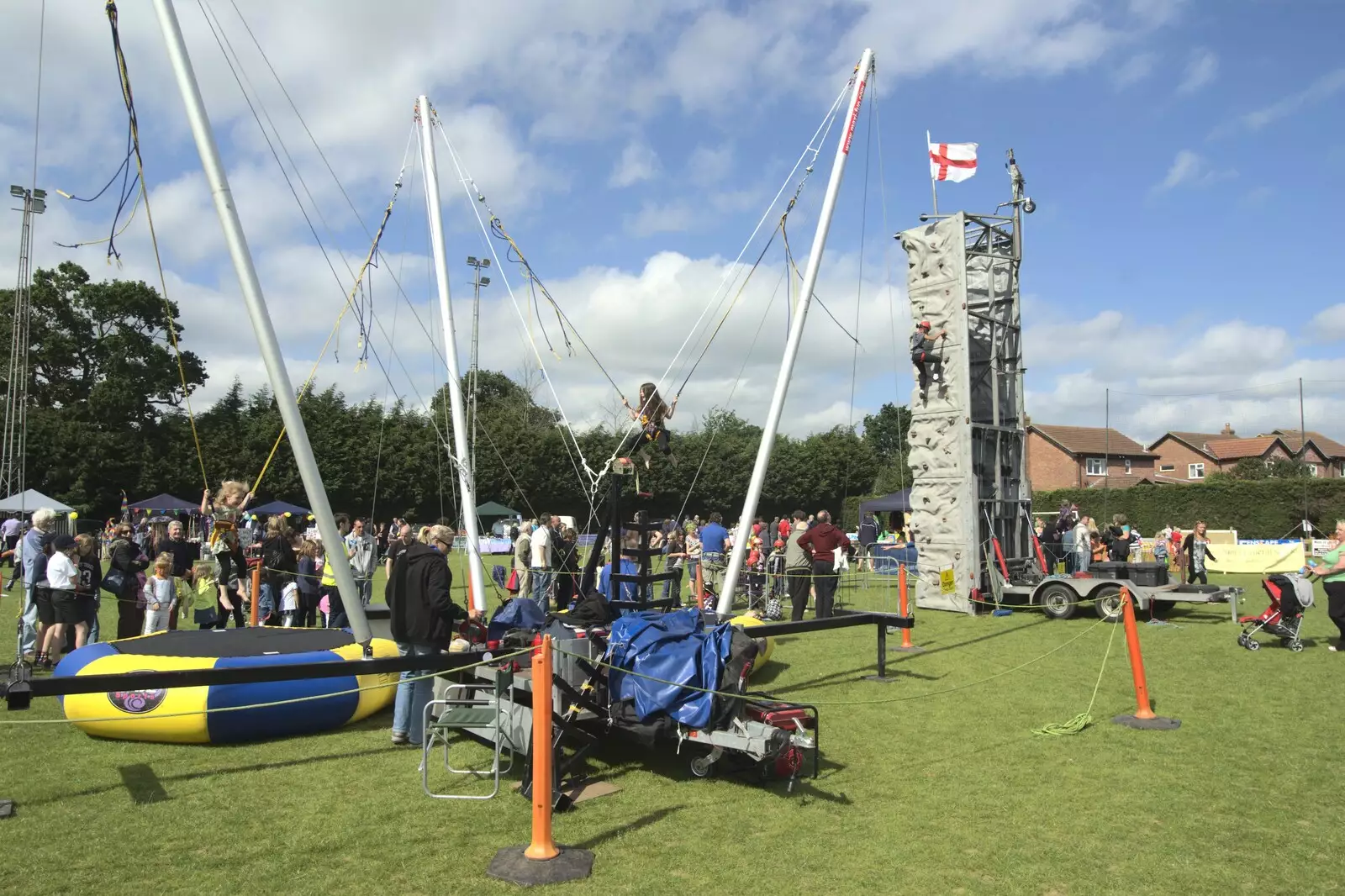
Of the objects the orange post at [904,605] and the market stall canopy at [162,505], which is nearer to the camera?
the orange post at [904,605]

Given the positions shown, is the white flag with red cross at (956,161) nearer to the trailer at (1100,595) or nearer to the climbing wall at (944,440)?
the climbing wall at (944,440)

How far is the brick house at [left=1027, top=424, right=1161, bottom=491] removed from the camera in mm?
60344

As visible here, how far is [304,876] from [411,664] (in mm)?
1791

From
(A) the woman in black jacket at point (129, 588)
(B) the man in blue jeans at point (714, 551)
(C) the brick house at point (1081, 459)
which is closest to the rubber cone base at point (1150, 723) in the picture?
(B) the man in blue jeans at point (714, 551)

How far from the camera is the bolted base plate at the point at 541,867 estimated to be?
4.62 meters

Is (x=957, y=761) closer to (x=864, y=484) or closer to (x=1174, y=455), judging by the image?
(x=864, y=484)

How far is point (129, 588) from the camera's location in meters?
10.9

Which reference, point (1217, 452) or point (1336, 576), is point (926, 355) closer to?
point (1336, 576)

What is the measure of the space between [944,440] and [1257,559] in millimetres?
13509

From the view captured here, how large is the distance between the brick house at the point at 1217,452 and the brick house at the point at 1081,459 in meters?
7.07

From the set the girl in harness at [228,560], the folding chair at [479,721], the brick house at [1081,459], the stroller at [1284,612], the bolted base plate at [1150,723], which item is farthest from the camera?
the brick house at [1081,459]

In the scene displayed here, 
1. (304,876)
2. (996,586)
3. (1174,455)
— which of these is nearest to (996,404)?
(996,586)

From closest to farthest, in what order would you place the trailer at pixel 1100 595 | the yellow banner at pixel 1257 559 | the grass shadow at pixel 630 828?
1. the grass shadow at pixel 630 828
2. the trailer at pixel 1100 595
3. the yellow banner at pixel 1257 559

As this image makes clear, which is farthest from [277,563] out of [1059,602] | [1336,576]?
[1336,576]
